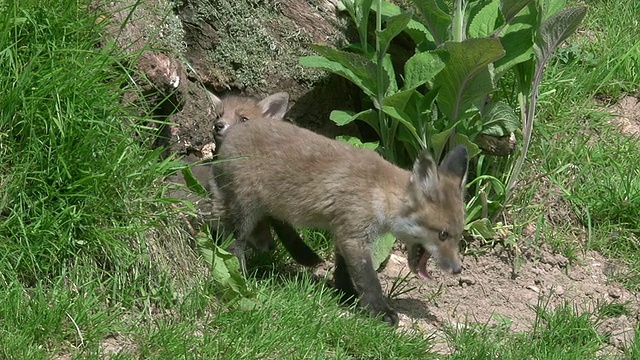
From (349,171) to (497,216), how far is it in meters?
1.75

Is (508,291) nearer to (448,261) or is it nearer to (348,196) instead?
(448,261)

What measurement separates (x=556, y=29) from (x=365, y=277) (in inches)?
93.5

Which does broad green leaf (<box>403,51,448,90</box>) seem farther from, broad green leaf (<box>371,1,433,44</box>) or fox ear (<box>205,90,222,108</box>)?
fox ear (<box>205,90,222,108</box>)

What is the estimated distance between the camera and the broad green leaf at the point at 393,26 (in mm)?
6785

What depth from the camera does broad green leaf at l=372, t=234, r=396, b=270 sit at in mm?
7039

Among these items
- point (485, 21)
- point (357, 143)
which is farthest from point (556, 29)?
point (357, 143)

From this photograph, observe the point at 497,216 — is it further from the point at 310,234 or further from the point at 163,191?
the point at 163,191

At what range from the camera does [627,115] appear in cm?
899

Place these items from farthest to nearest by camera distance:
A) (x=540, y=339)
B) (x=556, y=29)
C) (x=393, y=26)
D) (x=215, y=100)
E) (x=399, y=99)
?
(x=215, y=100) → (x=556, y=29) → (x=399, y=99) → (x=393, y=26) → (x=540, y=339)

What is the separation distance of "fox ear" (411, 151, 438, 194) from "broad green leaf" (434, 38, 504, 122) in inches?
34.7

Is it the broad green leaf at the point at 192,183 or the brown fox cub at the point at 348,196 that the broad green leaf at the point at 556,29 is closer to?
the brown fox cub at the point at 348,196

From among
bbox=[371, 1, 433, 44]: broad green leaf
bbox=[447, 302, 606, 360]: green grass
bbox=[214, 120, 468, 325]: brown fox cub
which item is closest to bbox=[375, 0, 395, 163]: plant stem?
bbox=[371, 1, 433, 44]: broad green leaf

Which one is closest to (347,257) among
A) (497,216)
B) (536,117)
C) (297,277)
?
(297,277)

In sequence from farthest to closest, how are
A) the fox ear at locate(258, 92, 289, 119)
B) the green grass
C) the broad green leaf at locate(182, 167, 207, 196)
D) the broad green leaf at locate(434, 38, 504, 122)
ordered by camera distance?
1. the fox ear at locate(258, 92, 289, 119)
2. the broad green leaf at locate(434, 38, 504, 122)
3. the broad green leaf at locate(182, 167, 207, 196)
4. the green grass
